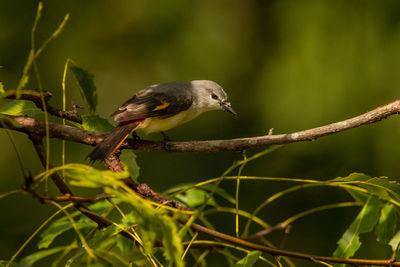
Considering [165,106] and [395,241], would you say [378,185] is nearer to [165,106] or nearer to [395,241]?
[395,241]

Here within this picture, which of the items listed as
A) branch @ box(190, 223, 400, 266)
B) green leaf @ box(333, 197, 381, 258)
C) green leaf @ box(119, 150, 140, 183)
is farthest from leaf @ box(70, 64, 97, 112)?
green leaf @ box(333, 197, 381, 258)

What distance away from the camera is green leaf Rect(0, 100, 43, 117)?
2141mm

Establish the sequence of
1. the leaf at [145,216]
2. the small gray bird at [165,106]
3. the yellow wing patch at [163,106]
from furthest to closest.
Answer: the yellow wing patch at [163,106]
the small gray bird at [165,106]
the leaf at [145,216]

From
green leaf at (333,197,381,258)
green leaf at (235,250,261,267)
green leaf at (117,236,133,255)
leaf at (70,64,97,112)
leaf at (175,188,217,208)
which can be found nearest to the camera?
green leaf at (235,250,261,267)

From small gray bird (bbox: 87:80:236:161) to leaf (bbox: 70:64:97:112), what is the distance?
1.43ft

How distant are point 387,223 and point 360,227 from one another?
113mm

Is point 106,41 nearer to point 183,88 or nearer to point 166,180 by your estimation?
point 166,180

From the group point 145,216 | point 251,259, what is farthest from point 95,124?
point 145,216

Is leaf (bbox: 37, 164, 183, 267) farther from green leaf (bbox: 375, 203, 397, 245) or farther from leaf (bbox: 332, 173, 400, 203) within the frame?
green leaf (bbox: 375, 203, 397, 245)

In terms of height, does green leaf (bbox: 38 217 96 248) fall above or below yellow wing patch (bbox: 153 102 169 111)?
below

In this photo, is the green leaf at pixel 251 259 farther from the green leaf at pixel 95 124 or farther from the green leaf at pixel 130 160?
the green leaf at pixel 95 124

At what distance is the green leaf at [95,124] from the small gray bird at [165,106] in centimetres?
13

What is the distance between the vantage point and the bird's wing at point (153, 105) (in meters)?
3.24

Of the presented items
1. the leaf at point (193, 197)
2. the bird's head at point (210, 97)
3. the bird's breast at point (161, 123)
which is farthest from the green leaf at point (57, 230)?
the bird's head at point (210, 97)
